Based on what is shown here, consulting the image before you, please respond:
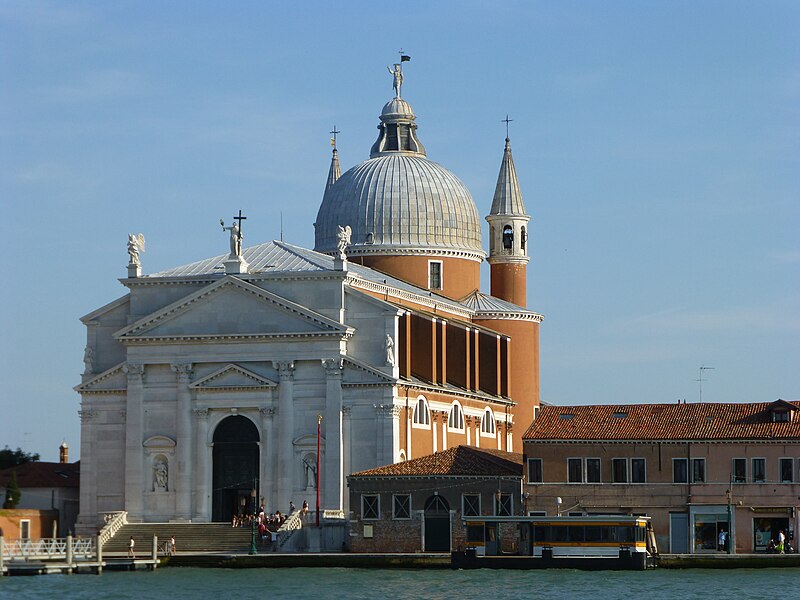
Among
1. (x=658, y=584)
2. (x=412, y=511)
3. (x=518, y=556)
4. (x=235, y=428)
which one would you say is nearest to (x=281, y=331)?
(x=235, y=428)

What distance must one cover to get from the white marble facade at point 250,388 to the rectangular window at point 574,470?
7.27m

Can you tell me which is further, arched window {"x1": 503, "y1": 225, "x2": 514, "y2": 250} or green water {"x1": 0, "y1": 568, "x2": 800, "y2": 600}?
arched window {"x1": 503, "y1": 225, "x2": 514, "y2": 250}

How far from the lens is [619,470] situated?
6350 centimetres

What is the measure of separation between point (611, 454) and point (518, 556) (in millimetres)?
5371

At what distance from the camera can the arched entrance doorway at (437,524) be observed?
208 ft

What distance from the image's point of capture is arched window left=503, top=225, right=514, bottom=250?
8544 centimetres

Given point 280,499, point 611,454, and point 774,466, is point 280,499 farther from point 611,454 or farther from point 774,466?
point 774,466

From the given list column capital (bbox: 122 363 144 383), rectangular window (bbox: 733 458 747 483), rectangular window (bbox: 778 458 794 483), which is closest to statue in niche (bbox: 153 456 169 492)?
column capital (bbox: 122 363 144 383)

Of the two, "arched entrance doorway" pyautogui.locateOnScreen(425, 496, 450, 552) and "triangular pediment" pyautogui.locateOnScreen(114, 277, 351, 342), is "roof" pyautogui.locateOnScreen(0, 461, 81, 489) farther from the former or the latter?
"arched entrance doorway" pyautogui.locateOnScreen(425, 496, 450, 552)

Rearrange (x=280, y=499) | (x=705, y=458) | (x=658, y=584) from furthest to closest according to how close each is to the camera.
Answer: (x=280, y=499) < (x=705, y=458) < (x=658, y=584)

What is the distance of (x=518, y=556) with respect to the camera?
59938 mm

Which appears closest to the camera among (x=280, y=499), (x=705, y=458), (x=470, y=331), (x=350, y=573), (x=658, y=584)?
(x=658, y=584)

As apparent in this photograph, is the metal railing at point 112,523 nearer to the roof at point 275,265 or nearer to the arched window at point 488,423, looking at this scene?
the roof at point 275,265

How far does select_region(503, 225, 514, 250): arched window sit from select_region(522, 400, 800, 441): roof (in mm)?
19616
